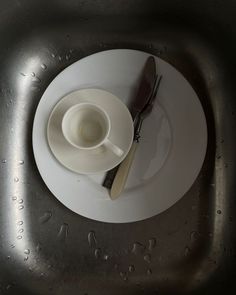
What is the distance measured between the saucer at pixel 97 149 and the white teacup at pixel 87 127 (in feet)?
0.08

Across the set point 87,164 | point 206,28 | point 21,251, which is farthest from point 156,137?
point 21,251

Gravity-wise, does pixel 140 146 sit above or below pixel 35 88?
below

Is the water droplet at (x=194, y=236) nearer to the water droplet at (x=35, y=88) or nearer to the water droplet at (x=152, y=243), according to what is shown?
the water droplet at (x=152, y=243)

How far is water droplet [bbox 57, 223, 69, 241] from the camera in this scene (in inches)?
35.5

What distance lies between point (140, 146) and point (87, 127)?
126 millimetres

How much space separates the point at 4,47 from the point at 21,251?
0.47 metres

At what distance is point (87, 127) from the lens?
2.81 ft

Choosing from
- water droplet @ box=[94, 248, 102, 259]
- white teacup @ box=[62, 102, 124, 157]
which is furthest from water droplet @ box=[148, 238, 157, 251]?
white teacup @ box=[62, 102, 124, 157]

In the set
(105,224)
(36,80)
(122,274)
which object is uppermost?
(36,80)

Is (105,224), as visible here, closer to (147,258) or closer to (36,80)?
(147,258)

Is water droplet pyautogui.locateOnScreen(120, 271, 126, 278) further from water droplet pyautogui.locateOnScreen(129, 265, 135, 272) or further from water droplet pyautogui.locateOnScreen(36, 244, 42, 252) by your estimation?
water droplet pyautogui.locateOnScreen(36, 244, 42, 252)

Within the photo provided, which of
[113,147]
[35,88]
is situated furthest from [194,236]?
[35,88]

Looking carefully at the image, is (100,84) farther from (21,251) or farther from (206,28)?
(21,251)

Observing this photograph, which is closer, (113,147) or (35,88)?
(113,147)
